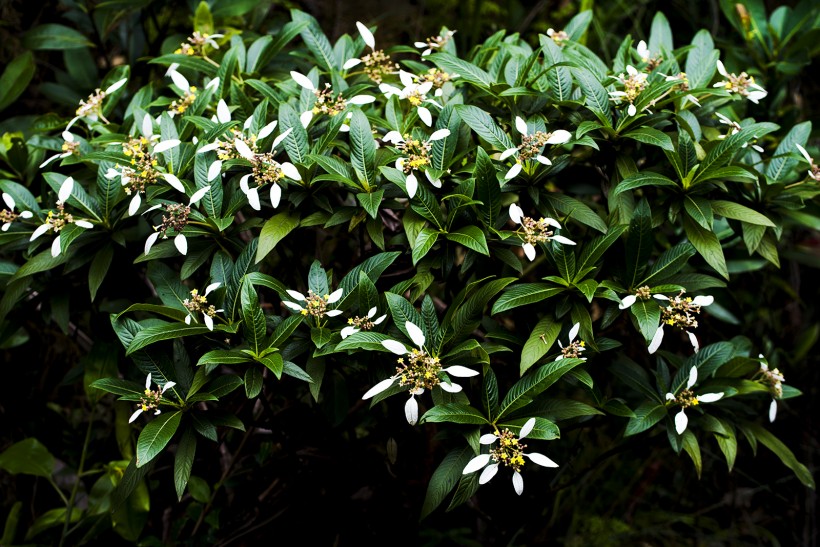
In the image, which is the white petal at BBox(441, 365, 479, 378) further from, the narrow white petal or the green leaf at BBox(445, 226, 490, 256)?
the green leaf at BBox(445, 226, 490, 256)

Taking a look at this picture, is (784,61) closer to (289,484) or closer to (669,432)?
(669,432)

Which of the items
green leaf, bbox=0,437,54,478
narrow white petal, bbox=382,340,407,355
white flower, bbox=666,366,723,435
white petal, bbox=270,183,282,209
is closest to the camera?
narrow white petal, bbox=382,340,407,355

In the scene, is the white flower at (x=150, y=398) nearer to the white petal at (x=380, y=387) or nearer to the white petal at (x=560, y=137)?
the white petal at (x=380, y=387)

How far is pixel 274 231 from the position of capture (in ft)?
5.05

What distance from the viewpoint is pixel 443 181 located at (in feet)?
5.39

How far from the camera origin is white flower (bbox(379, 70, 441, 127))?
163 cm

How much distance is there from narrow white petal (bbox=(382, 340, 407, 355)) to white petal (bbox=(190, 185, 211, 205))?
19.1 inches

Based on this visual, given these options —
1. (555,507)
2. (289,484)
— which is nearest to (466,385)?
(289,484)

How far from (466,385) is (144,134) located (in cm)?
91

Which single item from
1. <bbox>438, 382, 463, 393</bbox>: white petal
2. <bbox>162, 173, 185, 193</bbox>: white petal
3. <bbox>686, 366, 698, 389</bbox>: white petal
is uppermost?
<bbox>162, 173, 185, 193</bbox>: white petal

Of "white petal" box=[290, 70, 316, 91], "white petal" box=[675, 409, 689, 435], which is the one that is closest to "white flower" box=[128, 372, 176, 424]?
"white petal" box=[290, 70, 316, 91]

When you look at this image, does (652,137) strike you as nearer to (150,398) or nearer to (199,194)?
(199,194)

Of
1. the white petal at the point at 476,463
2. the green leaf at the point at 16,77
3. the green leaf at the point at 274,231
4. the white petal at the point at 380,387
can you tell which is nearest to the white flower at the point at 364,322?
the white petal at the point at 380,387

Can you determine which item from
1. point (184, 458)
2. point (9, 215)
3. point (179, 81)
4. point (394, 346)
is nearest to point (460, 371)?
point (394, 346)
